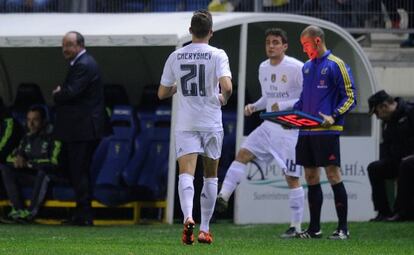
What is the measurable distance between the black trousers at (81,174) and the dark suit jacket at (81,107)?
0.13m

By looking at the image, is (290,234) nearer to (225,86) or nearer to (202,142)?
(202,142)

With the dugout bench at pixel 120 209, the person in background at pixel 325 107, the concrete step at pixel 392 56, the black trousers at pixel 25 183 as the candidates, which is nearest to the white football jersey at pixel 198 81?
the person in background at pixel 325 107

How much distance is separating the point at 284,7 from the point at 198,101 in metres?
8.58

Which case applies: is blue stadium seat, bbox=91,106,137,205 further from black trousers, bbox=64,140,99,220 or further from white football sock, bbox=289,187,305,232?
white football sock, bbox=289,187,305,232

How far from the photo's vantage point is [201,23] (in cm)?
1143

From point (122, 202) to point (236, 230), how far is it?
2058 millimetres

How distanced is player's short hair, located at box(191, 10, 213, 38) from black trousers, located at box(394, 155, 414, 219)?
17.8 feet

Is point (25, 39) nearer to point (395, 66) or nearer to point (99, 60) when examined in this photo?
point (99, 60)

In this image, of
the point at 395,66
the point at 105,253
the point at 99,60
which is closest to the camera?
the point at 105,253

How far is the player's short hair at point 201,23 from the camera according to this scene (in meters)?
11.4

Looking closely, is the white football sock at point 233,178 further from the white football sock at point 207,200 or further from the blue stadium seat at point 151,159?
the blue stadium seat at point 151,159

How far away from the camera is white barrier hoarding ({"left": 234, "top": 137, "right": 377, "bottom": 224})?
1639 cm

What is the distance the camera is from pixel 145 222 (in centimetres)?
1655

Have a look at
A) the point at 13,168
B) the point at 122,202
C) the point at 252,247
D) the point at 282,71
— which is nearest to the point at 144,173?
the point at 122,202
